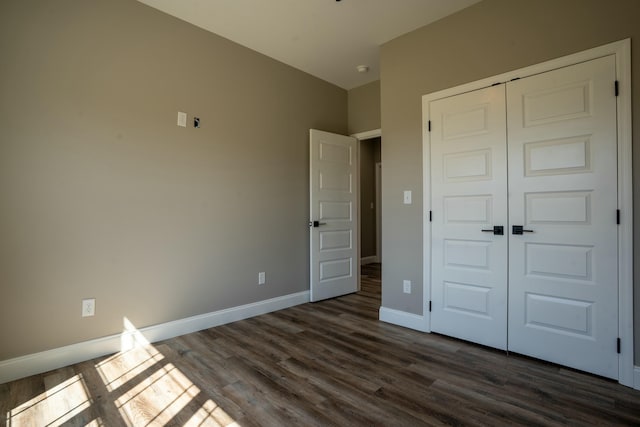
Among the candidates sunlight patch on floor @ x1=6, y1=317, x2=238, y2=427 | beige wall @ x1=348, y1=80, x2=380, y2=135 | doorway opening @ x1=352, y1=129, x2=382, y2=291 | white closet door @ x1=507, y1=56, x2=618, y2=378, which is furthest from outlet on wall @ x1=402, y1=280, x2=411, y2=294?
doorway opening @ x1=352, y1=129, x2=382, y2=291

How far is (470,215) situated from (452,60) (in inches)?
54.2

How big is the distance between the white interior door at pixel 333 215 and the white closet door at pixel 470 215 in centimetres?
149

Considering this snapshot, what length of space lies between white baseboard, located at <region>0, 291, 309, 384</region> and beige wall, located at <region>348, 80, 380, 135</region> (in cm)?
259

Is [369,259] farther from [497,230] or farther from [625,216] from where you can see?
[625,216]

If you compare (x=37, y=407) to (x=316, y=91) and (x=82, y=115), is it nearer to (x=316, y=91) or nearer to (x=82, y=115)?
(x=82, y=115)

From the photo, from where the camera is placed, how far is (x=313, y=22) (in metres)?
2.99

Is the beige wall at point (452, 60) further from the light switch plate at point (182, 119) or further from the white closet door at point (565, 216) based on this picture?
the light switch plate at point (182, 119)

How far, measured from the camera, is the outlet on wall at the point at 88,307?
2453 mm

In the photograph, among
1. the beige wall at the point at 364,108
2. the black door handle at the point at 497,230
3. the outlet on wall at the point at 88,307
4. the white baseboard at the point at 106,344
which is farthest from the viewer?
the beige wall at the point at 364,108

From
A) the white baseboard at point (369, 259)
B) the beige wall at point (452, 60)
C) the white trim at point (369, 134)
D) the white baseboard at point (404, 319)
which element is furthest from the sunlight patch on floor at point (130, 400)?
the white baseboard at point (369, 259)

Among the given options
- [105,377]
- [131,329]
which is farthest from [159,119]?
[105,377]

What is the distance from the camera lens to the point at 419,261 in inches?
121

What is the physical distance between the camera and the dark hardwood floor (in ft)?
5.74

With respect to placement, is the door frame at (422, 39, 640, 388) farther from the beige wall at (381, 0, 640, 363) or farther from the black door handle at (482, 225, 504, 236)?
the black door handle at (482, 225, 504, 236)
